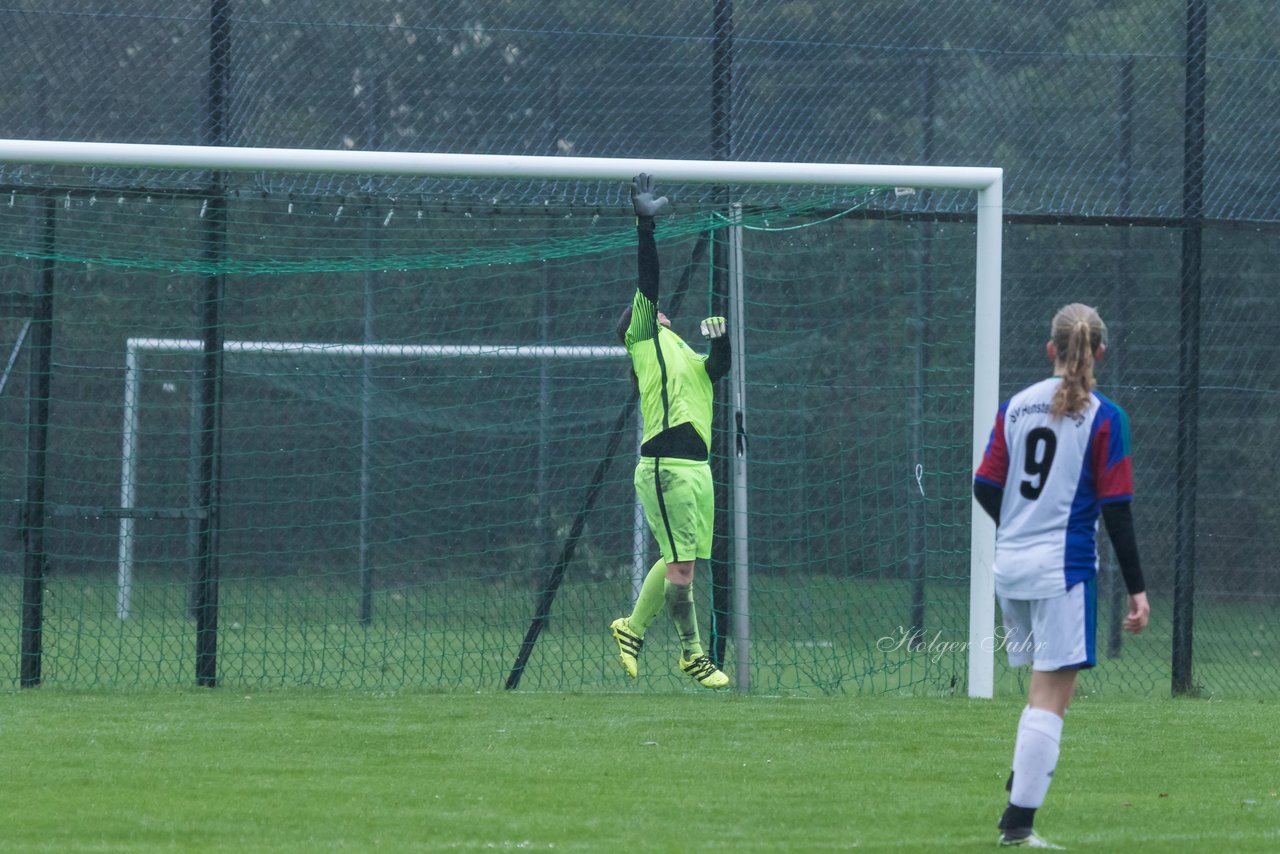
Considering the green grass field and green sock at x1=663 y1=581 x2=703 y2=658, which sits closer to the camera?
the green grass field

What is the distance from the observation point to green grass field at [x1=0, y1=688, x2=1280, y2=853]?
499cm

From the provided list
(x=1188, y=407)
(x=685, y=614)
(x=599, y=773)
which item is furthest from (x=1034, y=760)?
Result: (x=1188, y=407)

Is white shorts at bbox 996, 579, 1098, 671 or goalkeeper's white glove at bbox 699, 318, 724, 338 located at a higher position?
goalkeeper's white glove at bbox 699, 318, 724, 338

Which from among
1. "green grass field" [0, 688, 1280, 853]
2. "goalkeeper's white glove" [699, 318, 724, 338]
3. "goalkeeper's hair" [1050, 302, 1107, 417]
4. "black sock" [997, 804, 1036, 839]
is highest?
"goalkeeper's white glove" [699, 318, 724, 338]

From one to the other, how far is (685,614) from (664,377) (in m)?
1.22

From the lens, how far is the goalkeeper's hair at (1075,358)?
4.75 metres

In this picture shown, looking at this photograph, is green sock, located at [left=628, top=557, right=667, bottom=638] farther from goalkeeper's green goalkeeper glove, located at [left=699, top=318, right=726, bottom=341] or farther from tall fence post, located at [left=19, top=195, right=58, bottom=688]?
tall fence post, located at [left=19, top=195, right=58, bottom=688]

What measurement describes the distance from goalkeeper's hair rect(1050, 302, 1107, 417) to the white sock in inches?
35.5

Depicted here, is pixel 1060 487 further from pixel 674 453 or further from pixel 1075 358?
pixel 674 453

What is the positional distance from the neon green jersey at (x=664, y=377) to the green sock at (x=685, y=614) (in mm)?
739

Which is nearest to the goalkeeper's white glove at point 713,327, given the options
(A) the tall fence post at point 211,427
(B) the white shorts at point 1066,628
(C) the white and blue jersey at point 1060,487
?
(A) the tall fence post at point 211,427

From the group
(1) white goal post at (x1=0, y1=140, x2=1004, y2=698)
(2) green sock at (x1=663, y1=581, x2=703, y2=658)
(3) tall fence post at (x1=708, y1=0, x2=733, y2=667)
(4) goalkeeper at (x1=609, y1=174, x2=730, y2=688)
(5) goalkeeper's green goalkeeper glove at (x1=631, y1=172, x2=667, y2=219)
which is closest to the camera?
(5) goalkeeper's green goalkeeper glove at (x1=631, y1=172, x2=667, y2=219)

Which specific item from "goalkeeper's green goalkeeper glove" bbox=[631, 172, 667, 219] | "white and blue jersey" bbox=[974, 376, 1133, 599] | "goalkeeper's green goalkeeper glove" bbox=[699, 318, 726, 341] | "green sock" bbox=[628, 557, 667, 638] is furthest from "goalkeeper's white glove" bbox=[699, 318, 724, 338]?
"white and blue jersey" bbox=[974, 376, 1133, 599]

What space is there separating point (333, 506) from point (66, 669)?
2041mm
